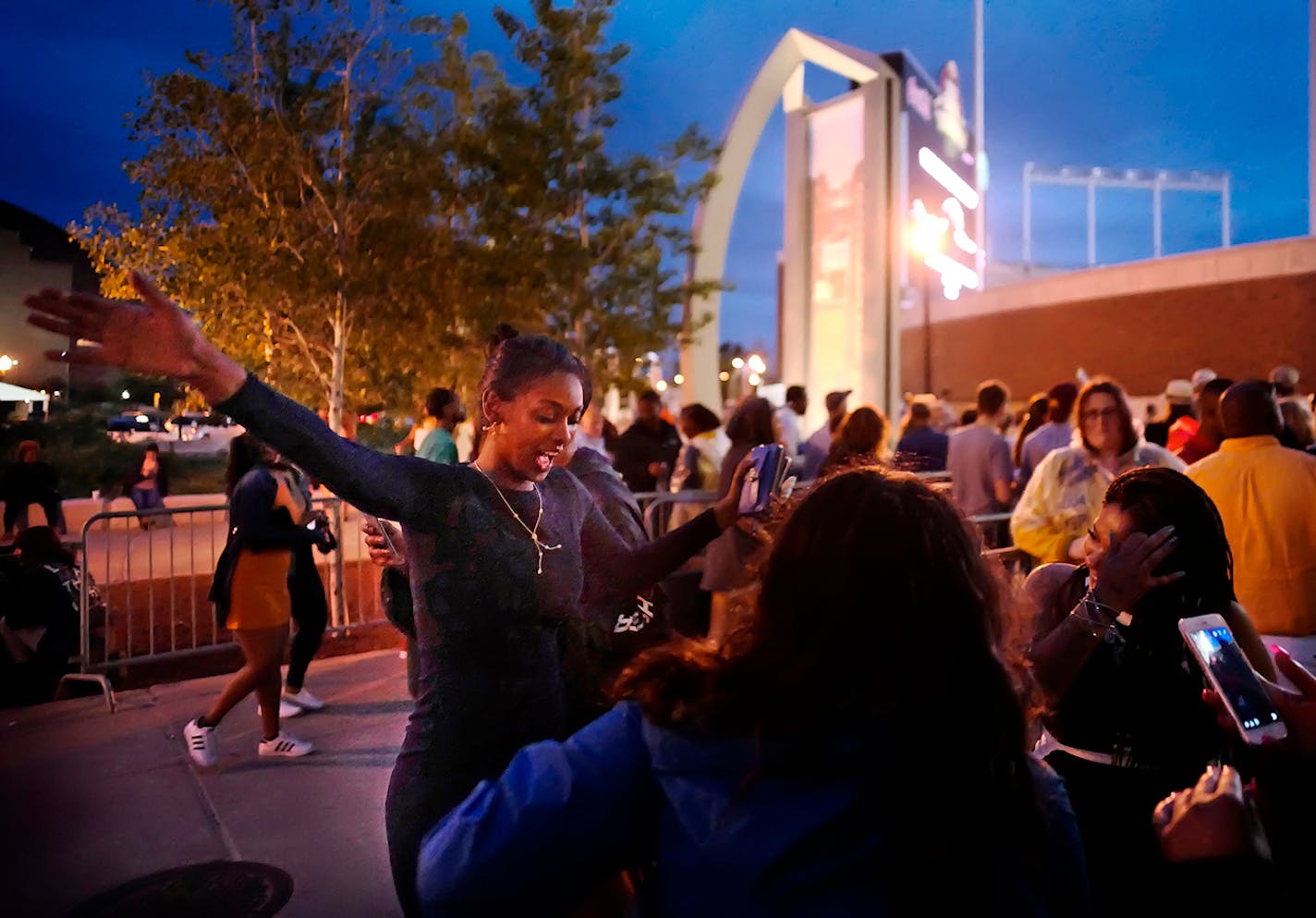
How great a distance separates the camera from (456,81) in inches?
608

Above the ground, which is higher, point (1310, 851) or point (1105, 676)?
point (1105, 676)

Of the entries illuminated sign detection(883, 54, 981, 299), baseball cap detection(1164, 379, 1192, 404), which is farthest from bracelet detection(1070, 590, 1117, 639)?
illuminated sign detection(883, 54, 981, 299)

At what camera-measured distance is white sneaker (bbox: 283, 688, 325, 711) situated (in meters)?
5.94

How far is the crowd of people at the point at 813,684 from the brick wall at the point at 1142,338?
26318 millimetres

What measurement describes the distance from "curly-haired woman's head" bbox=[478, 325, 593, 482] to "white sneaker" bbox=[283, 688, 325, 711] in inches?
171

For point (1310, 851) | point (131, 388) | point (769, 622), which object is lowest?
point (1310, 851)

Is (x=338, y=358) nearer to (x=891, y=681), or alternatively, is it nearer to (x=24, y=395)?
(x=891, y=681)

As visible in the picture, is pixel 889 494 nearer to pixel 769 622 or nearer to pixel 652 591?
pixel 769 622

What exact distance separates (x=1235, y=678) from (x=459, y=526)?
1577 millimetres

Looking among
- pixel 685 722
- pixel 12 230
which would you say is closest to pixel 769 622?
pixel 685 722

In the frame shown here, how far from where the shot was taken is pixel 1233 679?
5.97 ft

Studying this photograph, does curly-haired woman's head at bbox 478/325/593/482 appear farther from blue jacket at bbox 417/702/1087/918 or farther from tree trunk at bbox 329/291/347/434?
tree trunk at bbox 329/291/347/434

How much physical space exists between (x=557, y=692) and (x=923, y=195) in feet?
106

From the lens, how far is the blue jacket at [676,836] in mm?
1153
